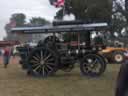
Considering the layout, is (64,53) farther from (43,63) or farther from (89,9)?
(89,9)

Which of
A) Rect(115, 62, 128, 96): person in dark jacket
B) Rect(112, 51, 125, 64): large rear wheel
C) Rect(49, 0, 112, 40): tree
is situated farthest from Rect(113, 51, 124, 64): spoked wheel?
Rect(115, 62, 128, 96): person in dark jacket

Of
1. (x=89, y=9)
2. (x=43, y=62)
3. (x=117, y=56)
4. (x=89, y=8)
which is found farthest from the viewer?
(x=89, y=8)

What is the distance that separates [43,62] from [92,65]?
1963 mm

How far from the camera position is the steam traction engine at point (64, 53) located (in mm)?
18516

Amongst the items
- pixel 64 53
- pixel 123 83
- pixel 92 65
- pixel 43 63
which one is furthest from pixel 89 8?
pixel 123 83

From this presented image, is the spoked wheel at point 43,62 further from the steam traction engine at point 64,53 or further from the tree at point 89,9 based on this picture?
the tree at point 89,9

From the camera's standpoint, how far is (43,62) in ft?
61.2

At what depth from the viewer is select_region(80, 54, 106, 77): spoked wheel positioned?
61.1ft

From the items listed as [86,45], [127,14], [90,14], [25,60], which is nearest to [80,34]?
[86,45]

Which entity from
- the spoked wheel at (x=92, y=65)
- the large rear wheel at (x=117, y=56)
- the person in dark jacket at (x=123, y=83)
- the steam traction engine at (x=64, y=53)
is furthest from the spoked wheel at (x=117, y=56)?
the person in dark jacket at (x=123, y=83)

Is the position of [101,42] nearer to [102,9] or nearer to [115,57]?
[115,57]

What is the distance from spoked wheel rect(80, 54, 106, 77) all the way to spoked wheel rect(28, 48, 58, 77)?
1172mm

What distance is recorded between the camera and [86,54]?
746 inches

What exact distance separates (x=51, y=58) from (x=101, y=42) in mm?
2205
